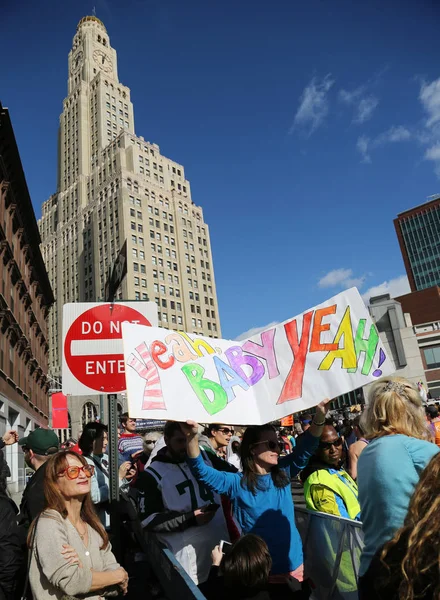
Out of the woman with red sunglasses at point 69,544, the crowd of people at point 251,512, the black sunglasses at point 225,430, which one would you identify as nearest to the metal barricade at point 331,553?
the crowd of people at point 251,512

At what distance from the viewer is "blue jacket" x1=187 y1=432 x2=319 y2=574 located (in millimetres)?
3104

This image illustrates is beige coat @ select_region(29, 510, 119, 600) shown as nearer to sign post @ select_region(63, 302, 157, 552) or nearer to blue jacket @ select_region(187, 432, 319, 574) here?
blue jacket @ select_region(187, 432, 319, 574)

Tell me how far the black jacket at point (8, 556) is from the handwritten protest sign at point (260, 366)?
3.46ft

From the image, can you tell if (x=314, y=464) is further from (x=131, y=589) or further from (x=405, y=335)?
(x=405, y=335)

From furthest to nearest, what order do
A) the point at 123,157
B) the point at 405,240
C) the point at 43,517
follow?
the point at 405,240, the point at 123,157, the point at 43,517

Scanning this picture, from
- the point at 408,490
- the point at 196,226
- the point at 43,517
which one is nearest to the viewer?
the point at 408,490

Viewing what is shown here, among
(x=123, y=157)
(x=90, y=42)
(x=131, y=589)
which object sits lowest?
(x=131, y=589)

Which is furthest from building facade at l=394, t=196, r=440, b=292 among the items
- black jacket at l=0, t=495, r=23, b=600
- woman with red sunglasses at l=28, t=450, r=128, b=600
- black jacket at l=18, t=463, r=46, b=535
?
black jacket at l=0, t=495, r=23, b=600

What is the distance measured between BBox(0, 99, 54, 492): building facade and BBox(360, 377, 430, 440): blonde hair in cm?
2106

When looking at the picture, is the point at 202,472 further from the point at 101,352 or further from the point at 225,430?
the point at 225,430

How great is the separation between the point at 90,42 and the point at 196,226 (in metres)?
49.1

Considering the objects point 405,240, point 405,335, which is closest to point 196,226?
point 405,335

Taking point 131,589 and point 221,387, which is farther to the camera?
point 131,589

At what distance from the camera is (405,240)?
426ft
